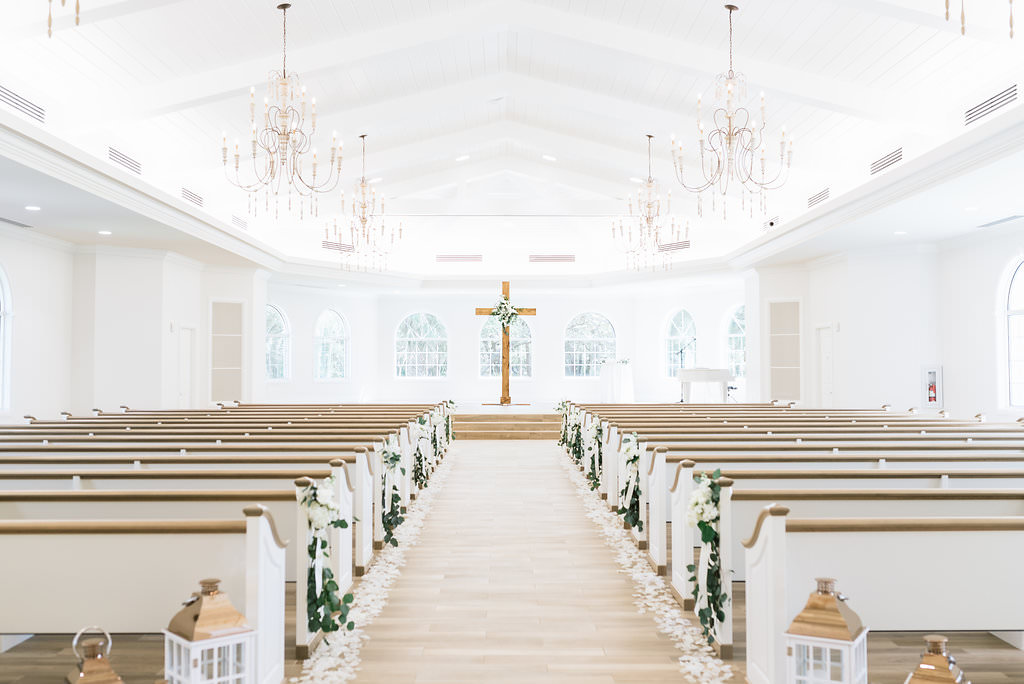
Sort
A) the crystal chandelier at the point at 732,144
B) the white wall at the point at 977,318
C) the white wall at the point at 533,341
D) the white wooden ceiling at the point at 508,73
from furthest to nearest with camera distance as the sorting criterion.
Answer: the white wall at the point at 533,341 < the white wall at the point at 977,318 < the white wooden ceiling at the point at 508,73 < the crystal chandelier at the point at 732,144

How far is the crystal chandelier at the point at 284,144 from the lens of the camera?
18.7 feet

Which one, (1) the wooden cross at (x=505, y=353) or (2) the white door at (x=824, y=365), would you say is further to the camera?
(1) the wooden cross at (x=505, y=353)

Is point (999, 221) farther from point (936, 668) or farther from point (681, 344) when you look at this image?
point (681, 344)

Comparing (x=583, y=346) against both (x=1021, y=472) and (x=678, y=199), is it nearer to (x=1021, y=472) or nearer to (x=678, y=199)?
(x=678, y=199)

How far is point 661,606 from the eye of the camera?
169 inches

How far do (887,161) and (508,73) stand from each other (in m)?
4.94

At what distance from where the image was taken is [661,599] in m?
4.43

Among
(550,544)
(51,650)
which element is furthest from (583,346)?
(51,650)

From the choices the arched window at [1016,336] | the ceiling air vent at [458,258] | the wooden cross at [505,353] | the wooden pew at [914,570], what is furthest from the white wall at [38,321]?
the arched window at [1016,336]

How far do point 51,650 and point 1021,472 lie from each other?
508cm

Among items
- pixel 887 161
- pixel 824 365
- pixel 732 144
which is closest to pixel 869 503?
pixel 732 144

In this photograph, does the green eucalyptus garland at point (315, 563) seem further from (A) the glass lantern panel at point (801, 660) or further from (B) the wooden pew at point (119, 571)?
(A) the glass lantern panel at point (801, 660)

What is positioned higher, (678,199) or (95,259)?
(678,199)

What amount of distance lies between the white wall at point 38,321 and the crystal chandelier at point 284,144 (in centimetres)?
269
